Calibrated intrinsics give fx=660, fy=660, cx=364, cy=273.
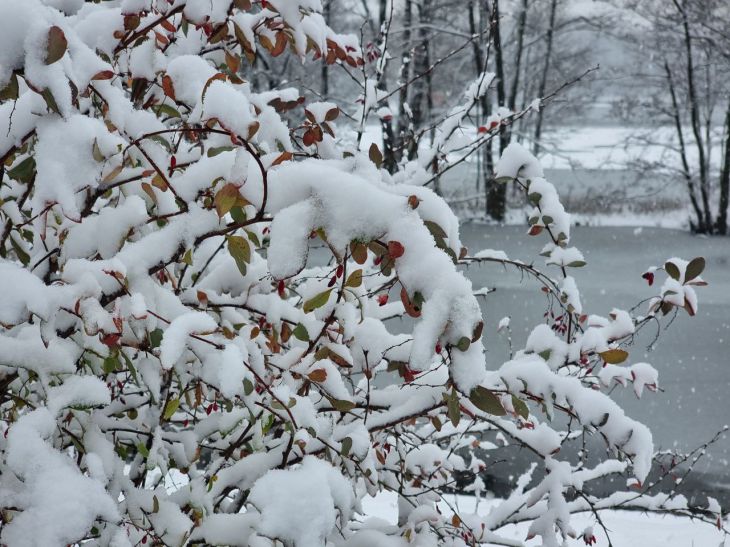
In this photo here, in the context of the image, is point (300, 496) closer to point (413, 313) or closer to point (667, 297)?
point (413, 313)

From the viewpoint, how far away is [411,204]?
956mm

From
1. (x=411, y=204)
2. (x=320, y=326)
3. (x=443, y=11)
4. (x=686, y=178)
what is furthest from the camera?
(x=443, y=11)

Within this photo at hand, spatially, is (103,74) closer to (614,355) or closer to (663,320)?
(614,355)

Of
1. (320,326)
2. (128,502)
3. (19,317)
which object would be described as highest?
(19,317)

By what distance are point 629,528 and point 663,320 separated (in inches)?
212

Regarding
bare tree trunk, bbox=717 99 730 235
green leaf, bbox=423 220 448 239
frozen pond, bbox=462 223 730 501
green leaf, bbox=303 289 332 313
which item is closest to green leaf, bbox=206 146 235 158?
green leaf, bbox=303 289 332 313

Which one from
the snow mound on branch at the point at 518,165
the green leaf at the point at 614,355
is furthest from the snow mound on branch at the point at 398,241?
the snow mound on branch at the point at 518,165

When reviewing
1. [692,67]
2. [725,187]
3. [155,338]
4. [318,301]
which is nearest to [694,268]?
[318,301]

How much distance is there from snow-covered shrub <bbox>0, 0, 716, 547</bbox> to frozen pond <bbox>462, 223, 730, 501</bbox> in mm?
838

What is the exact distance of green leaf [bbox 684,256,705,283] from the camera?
1.66 metres

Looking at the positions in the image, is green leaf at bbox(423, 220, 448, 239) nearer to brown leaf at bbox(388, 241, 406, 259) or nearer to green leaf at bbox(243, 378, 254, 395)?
brown leaf at bbox(388, 241, 406, 259)

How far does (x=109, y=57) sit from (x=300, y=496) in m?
1.07

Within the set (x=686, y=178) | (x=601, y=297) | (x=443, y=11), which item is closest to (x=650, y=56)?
(x=686, y=178)

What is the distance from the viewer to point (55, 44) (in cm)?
86
